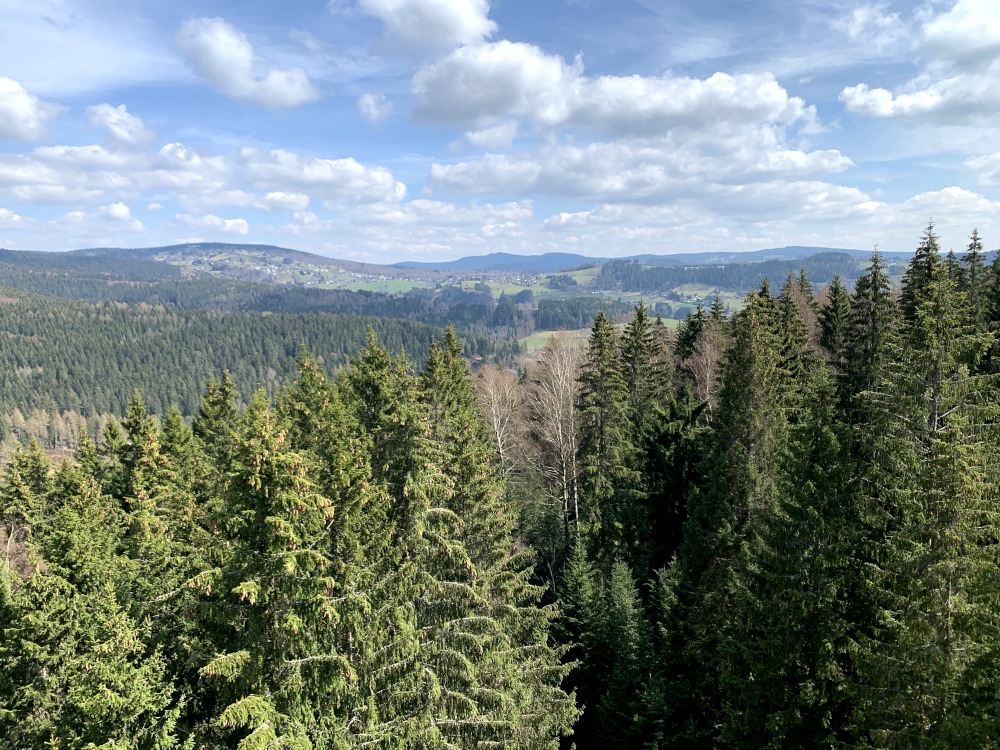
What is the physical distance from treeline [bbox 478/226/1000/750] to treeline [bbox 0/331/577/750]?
6.26 meters

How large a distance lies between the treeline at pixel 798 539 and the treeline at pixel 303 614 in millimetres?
6264

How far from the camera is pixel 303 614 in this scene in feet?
36.6

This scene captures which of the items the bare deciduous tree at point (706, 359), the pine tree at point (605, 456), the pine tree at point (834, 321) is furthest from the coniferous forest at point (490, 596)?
the pine tree at point (834, 321)

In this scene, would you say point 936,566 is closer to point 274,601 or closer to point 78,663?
point 274,601

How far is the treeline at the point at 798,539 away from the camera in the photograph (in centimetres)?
1184

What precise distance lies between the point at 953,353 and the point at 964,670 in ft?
22.9

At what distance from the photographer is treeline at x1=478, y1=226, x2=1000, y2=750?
38.8 ft

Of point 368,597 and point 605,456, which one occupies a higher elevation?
point 368,597

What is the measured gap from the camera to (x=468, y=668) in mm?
14828

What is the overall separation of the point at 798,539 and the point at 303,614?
12253 millimetres

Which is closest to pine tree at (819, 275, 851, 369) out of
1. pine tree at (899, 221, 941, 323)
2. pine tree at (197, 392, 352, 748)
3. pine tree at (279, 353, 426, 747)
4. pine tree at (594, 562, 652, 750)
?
pine tree at (899, 221, 941, 323)

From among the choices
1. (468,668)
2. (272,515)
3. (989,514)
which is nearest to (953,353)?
(989,514)

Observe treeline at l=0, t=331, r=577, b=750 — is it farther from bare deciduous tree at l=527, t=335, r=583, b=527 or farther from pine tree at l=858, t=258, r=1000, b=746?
bare deciduous tree at l=527, t=335, r=583, b=527

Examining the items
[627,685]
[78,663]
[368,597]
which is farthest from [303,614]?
[627,685]
